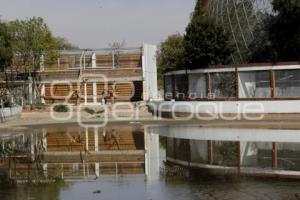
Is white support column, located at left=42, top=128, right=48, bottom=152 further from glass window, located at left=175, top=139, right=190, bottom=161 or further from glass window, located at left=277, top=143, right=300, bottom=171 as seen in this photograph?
glass window, located at left=277, top=143, right=300, bottom=171

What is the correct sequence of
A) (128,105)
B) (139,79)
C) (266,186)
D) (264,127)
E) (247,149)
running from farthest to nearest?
(139,79) → (128,105) → (264,127) → (247,149) → (266,186)

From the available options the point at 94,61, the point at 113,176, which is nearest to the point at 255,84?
the point at 94,61

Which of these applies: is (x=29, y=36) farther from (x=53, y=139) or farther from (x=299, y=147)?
(x=299, y=147)

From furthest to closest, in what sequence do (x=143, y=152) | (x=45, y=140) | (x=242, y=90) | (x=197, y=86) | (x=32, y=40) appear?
(x=32, y=40) < (x=197, y=86) < (x=242, y=90) < (x=45, y=140) < (x=143, y=152)

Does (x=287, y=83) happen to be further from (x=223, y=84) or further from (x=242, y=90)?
(x=223, y=84)

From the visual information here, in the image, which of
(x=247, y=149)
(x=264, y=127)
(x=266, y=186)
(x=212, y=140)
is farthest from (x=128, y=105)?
(x=266, y=186)

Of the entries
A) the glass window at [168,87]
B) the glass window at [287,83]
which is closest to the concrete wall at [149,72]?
the glass window at [168,87]

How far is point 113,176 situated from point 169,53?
57.5 metres

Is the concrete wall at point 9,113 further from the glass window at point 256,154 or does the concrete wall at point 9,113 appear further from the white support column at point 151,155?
the glass window at point 256,154

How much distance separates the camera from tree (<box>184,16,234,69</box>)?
4538 centimetres

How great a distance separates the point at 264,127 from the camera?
111 ft

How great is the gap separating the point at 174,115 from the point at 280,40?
9.88 meters

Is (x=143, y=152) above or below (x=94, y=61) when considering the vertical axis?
below

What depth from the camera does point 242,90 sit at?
141 ft
